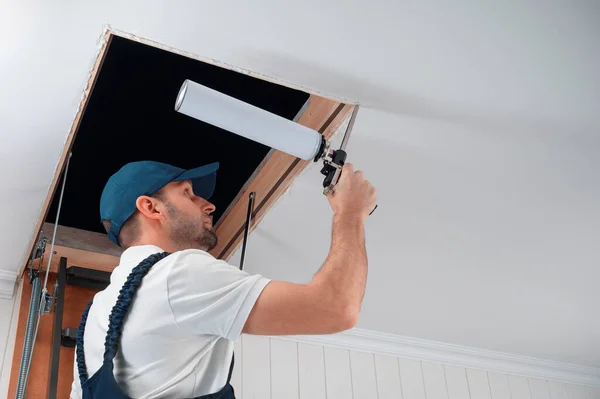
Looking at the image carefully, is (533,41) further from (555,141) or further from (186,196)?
(186,196)

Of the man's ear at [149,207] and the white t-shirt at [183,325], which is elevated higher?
the man's ear at [149,207]

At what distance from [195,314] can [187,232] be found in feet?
1.39

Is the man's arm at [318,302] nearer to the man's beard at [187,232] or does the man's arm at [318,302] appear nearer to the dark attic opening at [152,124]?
the man's beard at [187,232]

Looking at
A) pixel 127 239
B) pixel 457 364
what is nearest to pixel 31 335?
pixel 127 239

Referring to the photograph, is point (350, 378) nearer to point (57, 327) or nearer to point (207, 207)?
point (57, 327)

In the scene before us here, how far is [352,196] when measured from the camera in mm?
1616

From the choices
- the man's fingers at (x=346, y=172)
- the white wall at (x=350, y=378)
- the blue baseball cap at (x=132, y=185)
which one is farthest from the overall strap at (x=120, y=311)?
the white wall at (x=350, y=378)

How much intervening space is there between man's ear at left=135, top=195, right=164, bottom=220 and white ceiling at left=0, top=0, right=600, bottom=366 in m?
0.28

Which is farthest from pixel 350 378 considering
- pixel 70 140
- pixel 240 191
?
pixel 70 140

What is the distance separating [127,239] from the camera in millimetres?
1792

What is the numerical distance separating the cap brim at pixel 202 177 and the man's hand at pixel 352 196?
1.18ft

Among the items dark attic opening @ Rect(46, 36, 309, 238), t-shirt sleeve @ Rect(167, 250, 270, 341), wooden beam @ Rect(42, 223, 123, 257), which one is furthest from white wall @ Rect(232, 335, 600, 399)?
t-shirt sleeve @ Rect(167, 250, 270, 341)

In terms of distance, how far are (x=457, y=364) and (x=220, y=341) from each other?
216 cm

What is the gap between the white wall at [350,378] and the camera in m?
2.80
